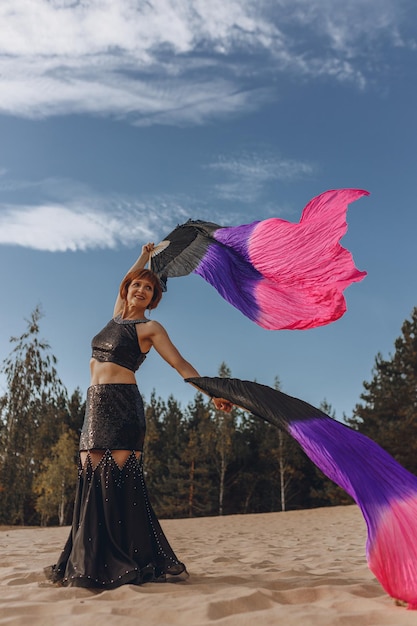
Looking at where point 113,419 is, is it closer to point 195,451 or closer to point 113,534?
point 113,534

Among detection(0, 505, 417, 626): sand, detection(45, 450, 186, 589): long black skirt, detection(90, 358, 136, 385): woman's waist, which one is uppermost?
detection(90, 358, 136, 385): woman's waist

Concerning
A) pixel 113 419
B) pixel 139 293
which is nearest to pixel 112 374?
pixel 113 419

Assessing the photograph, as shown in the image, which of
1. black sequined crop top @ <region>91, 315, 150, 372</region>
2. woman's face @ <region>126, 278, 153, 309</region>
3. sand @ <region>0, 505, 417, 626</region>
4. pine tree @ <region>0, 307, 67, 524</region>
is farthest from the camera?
pine tree @ <region>0, 307, 67, 524</region>

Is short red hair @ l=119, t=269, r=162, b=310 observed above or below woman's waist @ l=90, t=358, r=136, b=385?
above

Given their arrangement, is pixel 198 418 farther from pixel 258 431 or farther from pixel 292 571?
pixel 292 571

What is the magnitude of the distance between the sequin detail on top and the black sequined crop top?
0.17 m

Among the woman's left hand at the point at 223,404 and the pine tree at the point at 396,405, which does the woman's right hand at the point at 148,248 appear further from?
the pine tree at the point at 396,405

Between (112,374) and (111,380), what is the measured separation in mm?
43

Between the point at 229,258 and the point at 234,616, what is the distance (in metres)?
2.59

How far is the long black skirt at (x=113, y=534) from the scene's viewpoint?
12.2 feet

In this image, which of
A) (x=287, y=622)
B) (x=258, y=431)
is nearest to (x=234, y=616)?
(x=287, y=622)

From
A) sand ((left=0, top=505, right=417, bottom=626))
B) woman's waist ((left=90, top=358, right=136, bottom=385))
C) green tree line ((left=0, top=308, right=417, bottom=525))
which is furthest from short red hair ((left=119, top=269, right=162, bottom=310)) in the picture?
green tree line ((left=0, top=308, right=417, bottom=525))

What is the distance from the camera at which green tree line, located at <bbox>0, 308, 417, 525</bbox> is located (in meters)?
25.0

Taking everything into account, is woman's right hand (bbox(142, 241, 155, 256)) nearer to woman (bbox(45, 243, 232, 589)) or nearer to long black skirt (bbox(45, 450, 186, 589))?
woman (bbox(45, 243, 232, 589))
